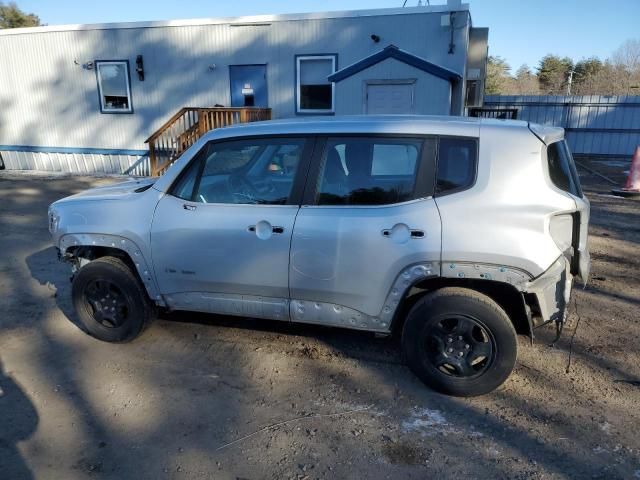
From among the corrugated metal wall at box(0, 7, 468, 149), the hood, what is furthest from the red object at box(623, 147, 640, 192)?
the hood


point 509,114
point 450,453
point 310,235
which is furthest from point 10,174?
point 509,114

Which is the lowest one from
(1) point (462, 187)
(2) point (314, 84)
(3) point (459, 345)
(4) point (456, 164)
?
(3) point (459, 345)

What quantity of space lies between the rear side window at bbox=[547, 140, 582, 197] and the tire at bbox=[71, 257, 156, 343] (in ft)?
10.2

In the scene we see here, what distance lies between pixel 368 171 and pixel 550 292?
139cm

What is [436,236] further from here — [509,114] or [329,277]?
[509,114]

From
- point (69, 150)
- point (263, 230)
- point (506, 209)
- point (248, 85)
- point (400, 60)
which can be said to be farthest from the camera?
point (69, 150)

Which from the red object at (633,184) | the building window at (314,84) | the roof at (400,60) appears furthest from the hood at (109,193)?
the red object at (633,184)

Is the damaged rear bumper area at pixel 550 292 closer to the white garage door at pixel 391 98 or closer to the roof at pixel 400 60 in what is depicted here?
the roof at pixel 400 60

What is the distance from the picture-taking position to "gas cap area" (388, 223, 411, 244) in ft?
10.2

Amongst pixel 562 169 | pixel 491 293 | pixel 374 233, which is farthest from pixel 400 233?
pixel 562 169

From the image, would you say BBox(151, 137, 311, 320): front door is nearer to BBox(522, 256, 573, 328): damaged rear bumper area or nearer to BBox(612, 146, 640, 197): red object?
BBox(522, 256, 573, 328): damaged rear bumper area

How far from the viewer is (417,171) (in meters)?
3.21

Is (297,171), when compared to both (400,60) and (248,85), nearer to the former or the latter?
(400,60)

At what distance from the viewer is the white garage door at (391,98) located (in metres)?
10.7
